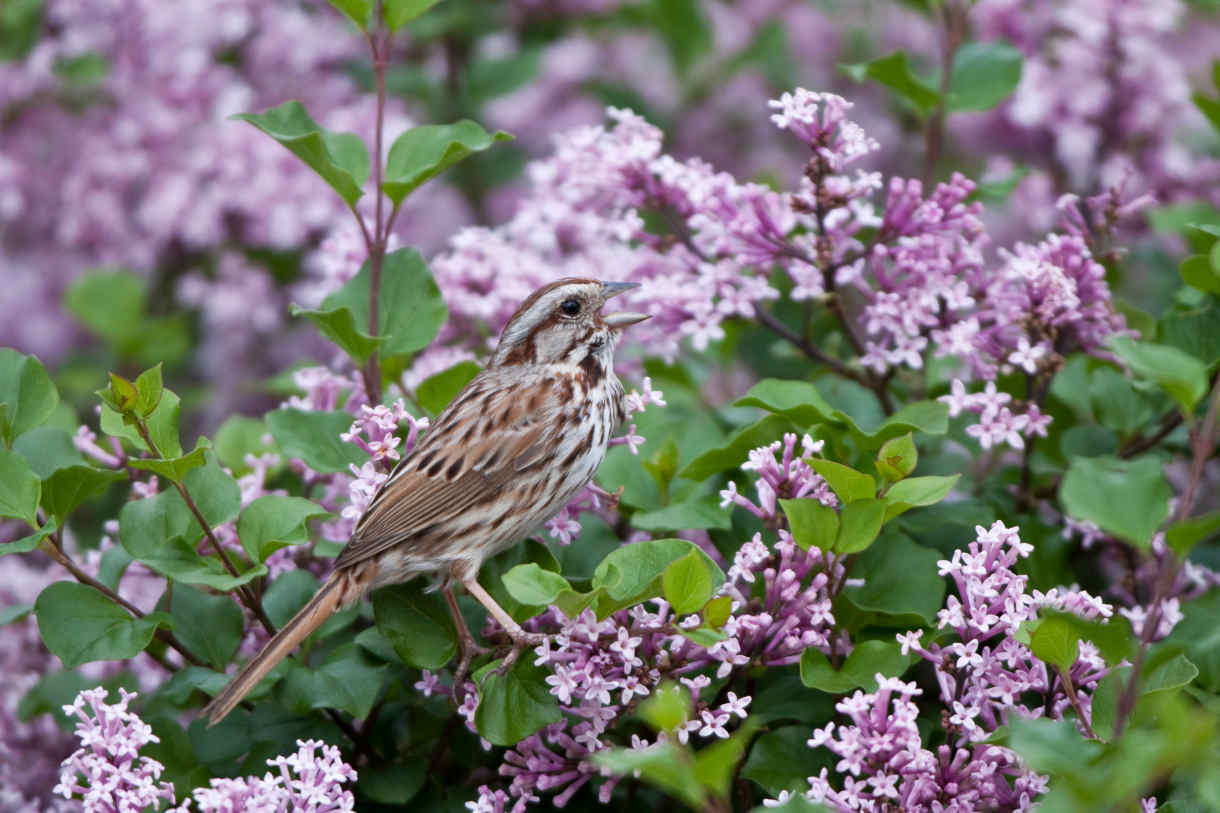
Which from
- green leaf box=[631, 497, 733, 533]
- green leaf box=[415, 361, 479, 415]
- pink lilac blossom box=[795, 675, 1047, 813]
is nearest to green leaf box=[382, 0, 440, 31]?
green leaf box=[415, 361, 479, 415]

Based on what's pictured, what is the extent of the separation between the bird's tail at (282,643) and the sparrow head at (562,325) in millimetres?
898

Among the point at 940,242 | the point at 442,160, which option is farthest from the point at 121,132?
the point at 940,242

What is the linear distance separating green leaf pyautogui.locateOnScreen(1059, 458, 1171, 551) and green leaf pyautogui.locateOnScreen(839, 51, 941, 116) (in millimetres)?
1705

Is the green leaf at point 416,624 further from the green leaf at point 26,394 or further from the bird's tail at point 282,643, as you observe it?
the green leaf at point 26,394

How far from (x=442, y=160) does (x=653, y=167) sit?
773 millimetres

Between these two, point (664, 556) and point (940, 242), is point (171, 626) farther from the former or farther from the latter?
point (940, 242)

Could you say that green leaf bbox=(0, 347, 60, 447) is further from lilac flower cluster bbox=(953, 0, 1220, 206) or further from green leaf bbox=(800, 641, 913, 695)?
lilac flower cluster bbox=(953, 0, 1220, 206)

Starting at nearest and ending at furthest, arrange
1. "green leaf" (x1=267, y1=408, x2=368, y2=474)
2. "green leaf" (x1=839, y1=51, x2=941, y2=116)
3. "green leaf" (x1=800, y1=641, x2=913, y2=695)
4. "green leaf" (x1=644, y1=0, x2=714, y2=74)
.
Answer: "green leaf" (x1=800, y1=641, x2=913, y2=695)
"green leaf" (x1=267, y1=408, x2=368, y2=474)
"green leaf" (x1=839, y1=51, x2=941, y2=116)
"green leaf" (x1=644, y1=0, x2=714, y2=74)

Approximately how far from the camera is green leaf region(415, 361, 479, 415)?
3.55 meters

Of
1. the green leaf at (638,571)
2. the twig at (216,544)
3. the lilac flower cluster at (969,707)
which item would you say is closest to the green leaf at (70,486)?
the twig at (216,544)

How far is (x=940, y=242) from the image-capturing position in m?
3.47

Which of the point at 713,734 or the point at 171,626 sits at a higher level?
the point at 713,734

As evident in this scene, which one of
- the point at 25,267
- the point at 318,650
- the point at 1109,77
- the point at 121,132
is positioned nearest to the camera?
the point at 318,650

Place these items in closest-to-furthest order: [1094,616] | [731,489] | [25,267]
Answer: [1094,616] → [731,489] → [25,267]
